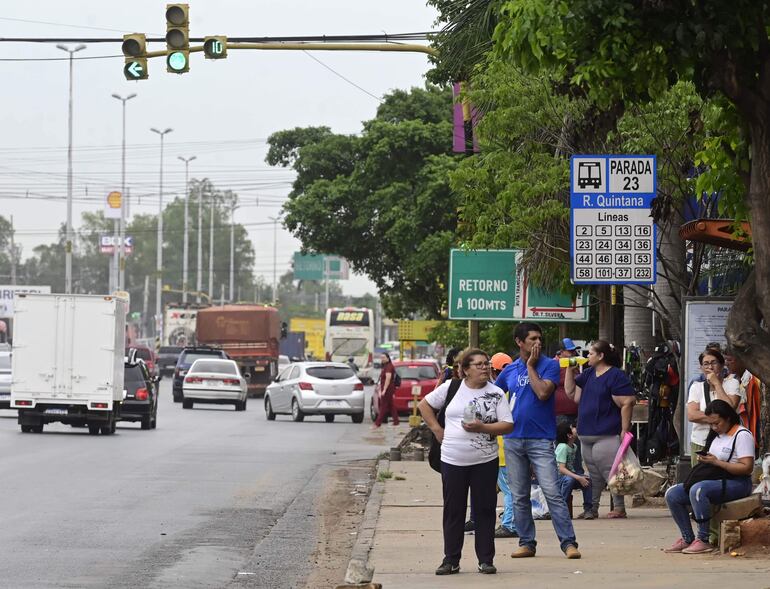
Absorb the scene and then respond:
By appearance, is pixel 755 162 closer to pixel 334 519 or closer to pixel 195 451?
pixel 334 519

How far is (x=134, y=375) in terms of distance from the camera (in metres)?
34.0

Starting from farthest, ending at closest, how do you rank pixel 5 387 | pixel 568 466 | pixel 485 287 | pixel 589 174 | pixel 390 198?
pixel 390 198, pixel 5 387, pixel 485 287, pixel 568 466, pixel 589 174

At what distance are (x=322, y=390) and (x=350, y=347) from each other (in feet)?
148

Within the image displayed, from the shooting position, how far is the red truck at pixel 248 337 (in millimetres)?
62250

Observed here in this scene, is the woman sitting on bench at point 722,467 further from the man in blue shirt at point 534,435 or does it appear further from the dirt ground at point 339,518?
the dirt ground at point 339,518

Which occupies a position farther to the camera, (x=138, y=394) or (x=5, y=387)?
(x=5, y=387)

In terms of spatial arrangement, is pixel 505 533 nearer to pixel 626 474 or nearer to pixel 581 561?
pixel 626 474

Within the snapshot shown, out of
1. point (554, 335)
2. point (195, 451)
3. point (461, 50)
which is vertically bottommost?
point (195, 451)

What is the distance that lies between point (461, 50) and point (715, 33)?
12712mm

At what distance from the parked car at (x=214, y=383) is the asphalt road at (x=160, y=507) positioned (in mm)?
13984

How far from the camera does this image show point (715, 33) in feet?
29.6

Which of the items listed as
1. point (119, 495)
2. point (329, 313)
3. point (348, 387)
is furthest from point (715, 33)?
point (329, 313)

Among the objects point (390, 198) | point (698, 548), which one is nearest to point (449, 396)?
point (698, 548)

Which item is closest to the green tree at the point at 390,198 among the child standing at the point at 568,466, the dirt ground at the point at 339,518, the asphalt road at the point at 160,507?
the asphalt road at the point at 160,507
